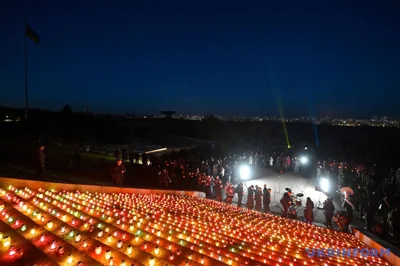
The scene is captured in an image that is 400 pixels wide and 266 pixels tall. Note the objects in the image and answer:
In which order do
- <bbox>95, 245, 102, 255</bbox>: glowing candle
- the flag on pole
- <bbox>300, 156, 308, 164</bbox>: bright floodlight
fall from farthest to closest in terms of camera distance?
1. the flag on pole
2. <bbox>300, 156, 308, 164</bbox>: bright floodlight
3. <bbox>95, 245, 102, 255</bbox>: glowing candle

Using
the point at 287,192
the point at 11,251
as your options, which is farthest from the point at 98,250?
the point at 287,192

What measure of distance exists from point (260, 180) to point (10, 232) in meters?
17.4

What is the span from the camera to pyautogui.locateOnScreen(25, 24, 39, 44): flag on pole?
2261 cm

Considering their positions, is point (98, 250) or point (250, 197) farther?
point (250, 197)

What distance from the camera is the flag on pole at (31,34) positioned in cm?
2261

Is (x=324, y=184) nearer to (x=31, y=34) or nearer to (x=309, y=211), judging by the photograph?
(x=309, y=211)

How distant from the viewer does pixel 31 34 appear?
22.9 metres

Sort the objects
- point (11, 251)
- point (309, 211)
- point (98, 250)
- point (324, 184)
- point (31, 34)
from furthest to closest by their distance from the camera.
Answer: point (31, 34) < point (324, 184) < point (309, 211) < point (98, 250) < point (11, 251)

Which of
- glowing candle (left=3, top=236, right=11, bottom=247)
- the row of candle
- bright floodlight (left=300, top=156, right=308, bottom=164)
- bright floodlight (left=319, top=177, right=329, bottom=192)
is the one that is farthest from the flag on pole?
bright floodlight (left=319, top=177, right=329, bottom=192)

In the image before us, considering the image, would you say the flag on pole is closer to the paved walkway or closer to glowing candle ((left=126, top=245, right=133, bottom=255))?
the paved walkway

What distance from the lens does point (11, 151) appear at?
46.1 ft

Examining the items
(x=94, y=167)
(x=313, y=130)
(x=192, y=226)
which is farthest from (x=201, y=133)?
(x=192, y=226)

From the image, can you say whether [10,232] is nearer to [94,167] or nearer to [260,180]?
[94,167]

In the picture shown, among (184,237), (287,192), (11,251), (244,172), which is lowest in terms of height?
(244,172)
